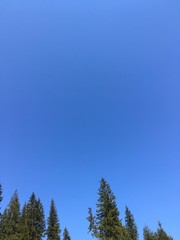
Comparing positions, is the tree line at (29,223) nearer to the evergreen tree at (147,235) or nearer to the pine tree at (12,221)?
the pine tree at (12,221)

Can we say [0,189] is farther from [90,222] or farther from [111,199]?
[111,199]

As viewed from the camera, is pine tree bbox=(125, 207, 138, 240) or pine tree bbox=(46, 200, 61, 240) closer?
pine tree bbox=(46, 200, 61, 240)

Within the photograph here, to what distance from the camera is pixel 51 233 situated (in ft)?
135

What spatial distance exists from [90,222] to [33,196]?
55.6 ft

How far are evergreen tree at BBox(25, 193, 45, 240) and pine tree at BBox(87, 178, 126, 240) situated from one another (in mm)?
12369

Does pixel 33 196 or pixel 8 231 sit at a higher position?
pixel 33 196

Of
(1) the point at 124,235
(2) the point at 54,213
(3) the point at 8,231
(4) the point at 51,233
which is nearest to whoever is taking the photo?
(1) the point at 124,235

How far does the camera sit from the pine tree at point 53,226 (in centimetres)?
4084

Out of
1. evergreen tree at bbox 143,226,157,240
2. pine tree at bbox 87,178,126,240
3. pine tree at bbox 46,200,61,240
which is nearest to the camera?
pine tree at bbox 87,178,126,240

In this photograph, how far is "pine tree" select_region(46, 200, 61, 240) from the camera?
4084 centimetres

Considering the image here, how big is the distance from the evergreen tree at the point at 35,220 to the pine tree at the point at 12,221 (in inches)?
106

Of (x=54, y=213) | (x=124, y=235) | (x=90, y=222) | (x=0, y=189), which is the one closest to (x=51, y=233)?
(x=54, y=213)

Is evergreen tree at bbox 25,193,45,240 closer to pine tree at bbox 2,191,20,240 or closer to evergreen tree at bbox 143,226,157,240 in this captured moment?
pine tree at bbox 2,191,20,240

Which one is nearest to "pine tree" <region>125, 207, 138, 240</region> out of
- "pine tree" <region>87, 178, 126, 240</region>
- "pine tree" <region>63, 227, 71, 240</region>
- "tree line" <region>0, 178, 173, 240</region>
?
"tree line" <region>0, 178, 173, 240</region>
